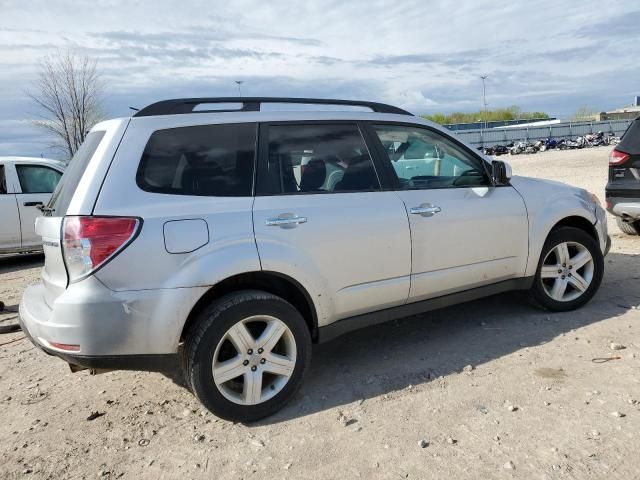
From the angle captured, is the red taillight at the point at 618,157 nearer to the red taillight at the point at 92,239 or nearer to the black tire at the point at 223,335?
the black tire at the point at 223,335

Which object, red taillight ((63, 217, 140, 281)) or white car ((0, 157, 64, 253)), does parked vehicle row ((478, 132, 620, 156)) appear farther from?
red taillight ((63, 217, 140, 281))

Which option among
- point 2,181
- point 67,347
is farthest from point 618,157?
point 2,181

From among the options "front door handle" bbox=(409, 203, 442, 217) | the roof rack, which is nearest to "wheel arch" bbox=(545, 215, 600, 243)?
"front door handle" bbox=(409, 203, 442, 217)

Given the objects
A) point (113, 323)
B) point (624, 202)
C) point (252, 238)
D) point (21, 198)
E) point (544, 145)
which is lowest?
point (544, 145)

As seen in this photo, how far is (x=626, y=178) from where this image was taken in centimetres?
656

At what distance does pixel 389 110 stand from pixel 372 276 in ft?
4.42

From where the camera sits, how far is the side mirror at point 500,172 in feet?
13.3

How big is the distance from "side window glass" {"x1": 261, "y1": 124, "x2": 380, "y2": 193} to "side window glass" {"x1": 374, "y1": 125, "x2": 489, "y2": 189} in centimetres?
24

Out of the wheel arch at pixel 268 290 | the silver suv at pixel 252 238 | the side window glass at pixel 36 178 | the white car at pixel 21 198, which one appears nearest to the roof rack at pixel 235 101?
the silver suv at pixel 252 238

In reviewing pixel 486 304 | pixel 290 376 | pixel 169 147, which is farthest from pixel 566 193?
pixel 169 147

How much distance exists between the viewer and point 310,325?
3.49 metres

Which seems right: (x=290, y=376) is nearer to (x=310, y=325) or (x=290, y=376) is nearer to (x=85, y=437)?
(x=310, y=325)

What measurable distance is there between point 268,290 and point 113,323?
944mm

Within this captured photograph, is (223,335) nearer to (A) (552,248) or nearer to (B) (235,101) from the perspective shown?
(B) (235,101)
